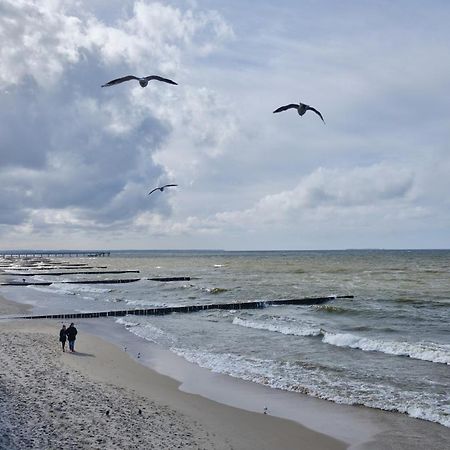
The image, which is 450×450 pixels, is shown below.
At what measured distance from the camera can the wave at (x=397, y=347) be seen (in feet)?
67.3

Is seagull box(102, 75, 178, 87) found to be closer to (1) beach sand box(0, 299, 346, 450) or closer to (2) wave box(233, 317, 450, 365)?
(1) beach sand box(0, 299, 346, 450)

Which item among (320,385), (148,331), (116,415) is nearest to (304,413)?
(320,385)

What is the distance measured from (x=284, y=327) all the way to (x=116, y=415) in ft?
55.8

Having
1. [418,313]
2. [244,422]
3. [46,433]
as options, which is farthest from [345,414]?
[418,313]

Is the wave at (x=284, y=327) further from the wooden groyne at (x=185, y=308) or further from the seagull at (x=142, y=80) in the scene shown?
the seagull at (x=142, y=80)

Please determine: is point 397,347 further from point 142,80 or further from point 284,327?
point 142,80

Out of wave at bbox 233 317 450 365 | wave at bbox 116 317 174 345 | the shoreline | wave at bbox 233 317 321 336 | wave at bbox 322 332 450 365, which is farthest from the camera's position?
wave at bbox 233 317 321 336

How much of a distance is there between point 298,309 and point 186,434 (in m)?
27.5

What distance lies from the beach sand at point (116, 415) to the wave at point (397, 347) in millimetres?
9431

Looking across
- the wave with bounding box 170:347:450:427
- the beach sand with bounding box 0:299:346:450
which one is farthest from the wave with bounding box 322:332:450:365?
the beach sand with bounding box 0:299:346:450

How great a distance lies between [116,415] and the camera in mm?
12445

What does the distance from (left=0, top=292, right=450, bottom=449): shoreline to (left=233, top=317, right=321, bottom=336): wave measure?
8.69 m

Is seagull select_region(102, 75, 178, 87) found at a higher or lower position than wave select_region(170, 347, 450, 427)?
higher

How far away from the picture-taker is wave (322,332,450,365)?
808 inches
